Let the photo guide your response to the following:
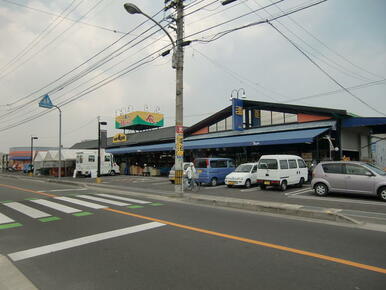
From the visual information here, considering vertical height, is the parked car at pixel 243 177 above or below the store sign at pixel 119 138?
below

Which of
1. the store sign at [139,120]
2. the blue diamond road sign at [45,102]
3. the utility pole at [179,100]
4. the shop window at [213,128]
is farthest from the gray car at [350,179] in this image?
the store sign at [139,120]

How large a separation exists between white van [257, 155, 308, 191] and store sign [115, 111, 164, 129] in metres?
28.1

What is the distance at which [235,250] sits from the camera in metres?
4.73

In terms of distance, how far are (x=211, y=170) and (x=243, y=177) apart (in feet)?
7.78

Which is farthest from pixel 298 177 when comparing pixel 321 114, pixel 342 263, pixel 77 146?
pixel 77 146

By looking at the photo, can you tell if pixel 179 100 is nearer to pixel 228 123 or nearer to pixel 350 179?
pixel 350 179

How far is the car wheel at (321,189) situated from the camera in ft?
39.4

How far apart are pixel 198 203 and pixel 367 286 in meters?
7.80

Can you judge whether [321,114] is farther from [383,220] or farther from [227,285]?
[227,285]

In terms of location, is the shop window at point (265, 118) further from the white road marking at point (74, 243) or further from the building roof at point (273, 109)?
the white road marking at point (74, 243)

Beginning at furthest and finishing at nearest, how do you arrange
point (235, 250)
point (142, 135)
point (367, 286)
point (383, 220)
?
point (142, 135) → point (383, 220) → point (235, 250) → point (367, 286)

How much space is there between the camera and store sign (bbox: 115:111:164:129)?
1552 inches

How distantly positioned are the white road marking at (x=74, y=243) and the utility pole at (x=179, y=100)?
596cm

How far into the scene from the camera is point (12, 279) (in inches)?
144
